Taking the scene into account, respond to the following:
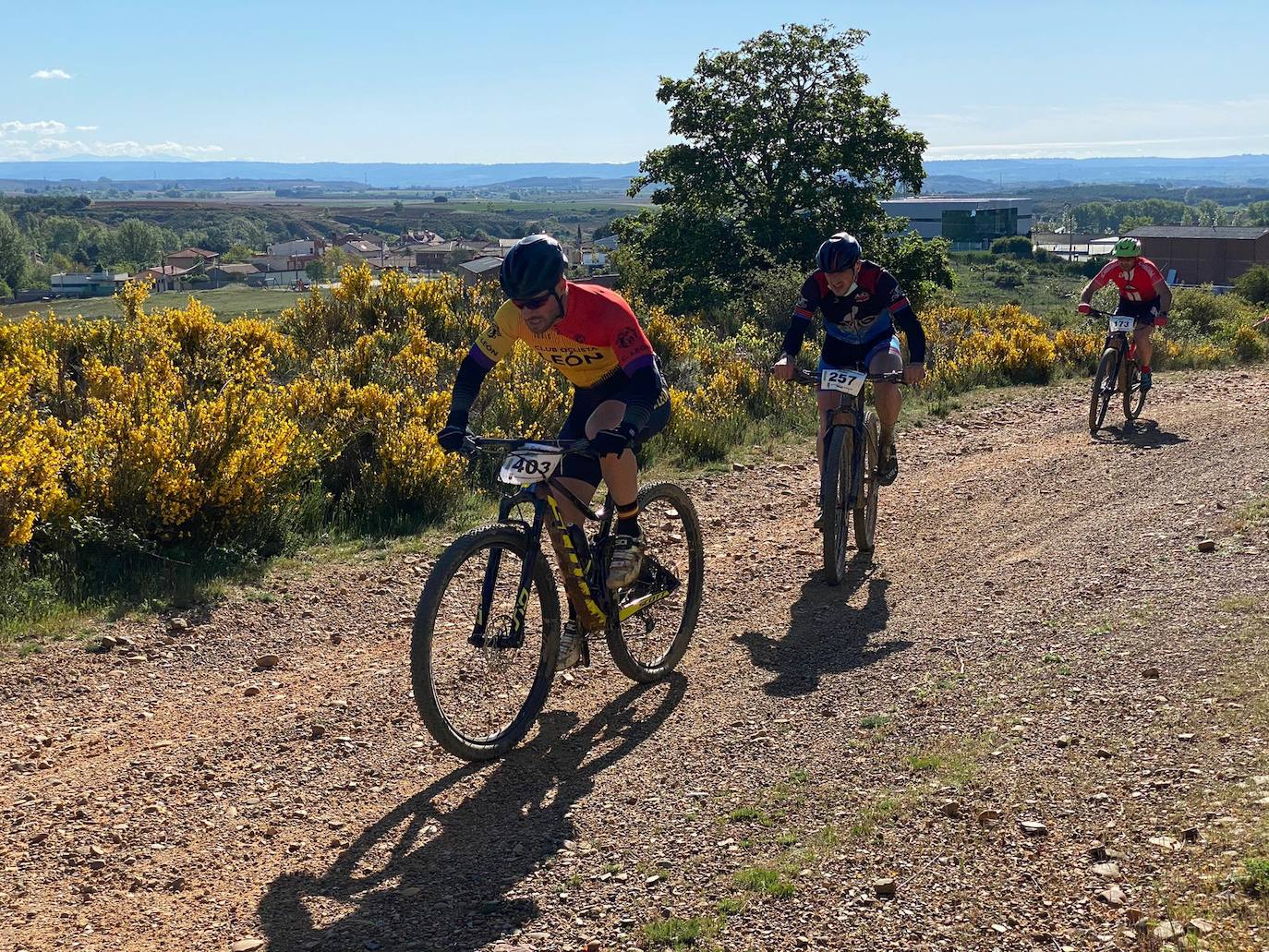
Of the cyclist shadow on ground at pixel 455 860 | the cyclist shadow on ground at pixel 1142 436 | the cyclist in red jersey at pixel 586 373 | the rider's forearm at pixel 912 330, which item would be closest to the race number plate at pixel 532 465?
the cyclist in red jersey at pixel 586 373

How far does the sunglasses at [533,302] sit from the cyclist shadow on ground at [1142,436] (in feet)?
27.2

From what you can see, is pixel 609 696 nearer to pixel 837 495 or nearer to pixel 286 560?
pixel 837 495

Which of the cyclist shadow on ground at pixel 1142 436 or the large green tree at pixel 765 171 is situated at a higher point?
the large green tree at pixel 765 171

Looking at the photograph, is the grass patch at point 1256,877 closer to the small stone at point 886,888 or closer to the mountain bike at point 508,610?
the small stone at point 886,888

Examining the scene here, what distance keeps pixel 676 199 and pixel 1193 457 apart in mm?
23546

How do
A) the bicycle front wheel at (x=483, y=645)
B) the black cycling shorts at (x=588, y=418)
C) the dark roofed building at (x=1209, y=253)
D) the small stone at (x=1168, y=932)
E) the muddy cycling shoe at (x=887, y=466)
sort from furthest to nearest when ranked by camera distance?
the dark roofed building at (x=1209, y=253) → the muddy cycling shoe at (x=887, y=466) → the black cycling shorts at (x=588, y=418) → the bicycle front wheel at (x=483, y=645) → the small stone at (x=1168, y=932)

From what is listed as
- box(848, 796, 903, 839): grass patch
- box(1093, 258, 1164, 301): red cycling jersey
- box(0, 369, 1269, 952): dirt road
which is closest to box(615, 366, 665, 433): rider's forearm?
box(0, 369, 1269, 952): dirt road

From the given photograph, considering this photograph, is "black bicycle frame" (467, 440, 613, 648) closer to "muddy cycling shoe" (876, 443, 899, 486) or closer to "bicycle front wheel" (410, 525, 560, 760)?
"bicycle front wheel" (410, 525, 560, 760)

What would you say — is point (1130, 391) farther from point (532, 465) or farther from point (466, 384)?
point (532, 465)

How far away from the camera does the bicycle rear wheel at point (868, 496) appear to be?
755 centimetres

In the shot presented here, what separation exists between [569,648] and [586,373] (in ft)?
4.17

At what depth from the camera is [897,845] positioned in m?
3.73

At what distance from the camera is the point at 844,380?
7027 millimetres

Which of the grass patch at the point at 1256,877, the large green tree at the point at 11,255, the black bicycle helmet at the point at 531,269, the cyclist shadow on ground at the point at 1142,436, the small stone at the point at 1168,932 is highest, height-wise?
the large green tree at the point at 11,255
